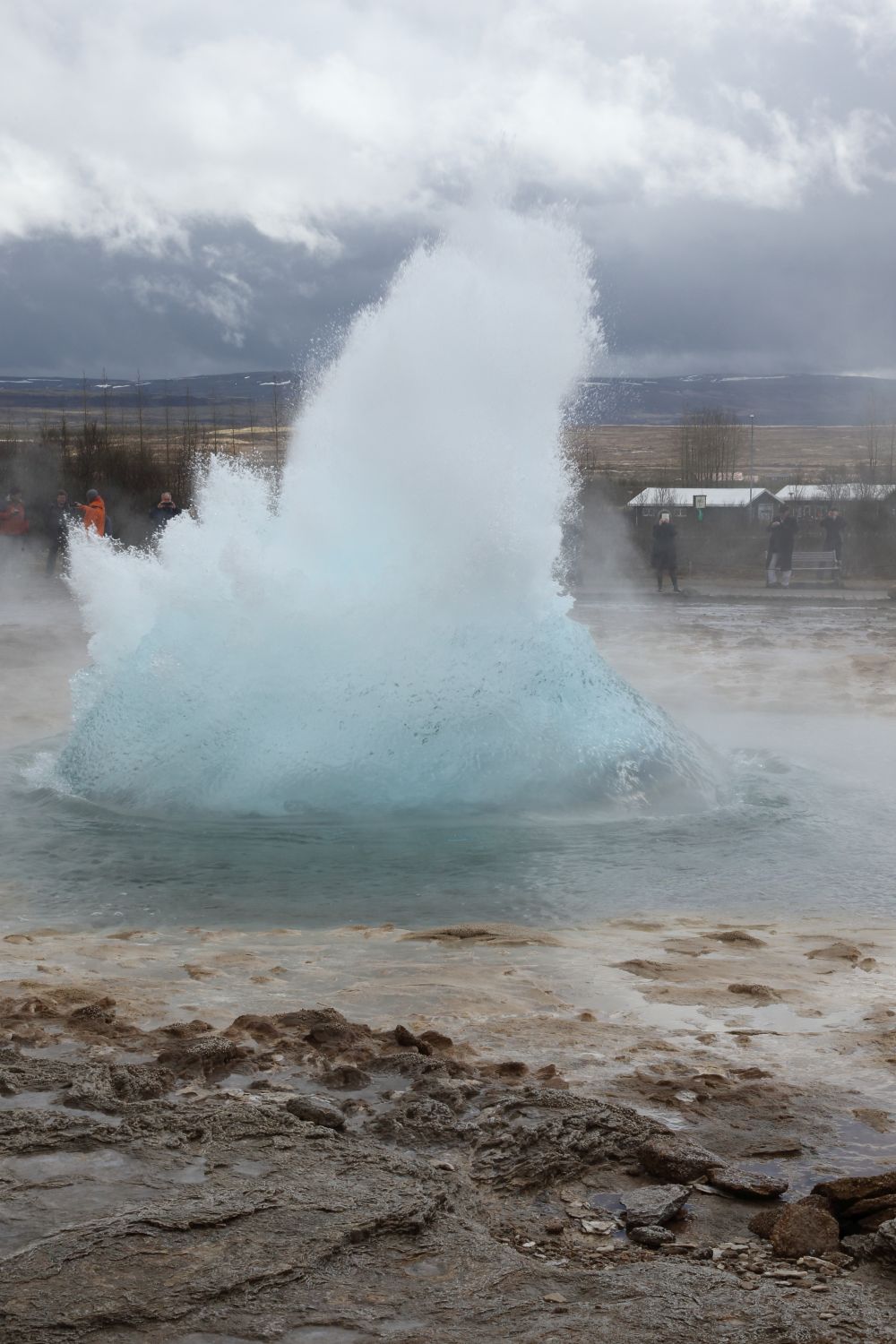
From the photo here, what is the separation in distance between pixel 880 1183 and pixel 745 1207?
0.98 feet

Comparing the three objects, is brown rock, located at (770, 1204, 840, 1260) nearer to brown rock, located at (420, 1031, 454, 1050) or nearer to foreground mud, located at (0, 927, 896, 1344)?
foreground mud, located at (0, 927, 896, 1344)

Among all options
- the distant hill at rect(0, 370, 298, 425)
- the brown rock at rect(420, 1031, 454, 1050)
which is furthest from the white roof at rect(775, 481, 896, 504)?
the distant hill at rect(0, 370, 298, 425)

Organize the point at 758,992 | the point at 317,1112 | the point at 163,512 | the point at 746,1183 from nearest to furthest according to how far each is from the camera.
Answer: the point at 746,1183 < the point at 317,1112 < the point at 758,992 < the point at 163,512

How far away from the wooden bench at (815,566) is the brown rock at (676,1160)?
22353 millimetres

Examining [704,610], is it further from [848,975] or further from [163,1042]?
[163,1042]

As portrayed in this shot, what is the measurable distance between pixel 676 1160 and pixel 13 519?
1913cm

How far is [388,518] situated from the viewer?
866 centimetres

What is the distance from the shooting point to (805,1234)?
2.98m

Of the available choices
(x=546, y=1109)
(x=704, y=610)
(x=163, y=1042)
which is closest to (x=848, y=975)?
(x=546, y=1109)

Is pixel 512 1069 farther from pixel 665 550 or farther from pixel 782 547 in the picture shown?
pixel 782 547

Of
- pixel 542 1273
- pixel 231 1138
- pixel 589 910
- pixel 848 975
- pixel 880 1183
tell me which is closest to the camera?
pixel 542 1273

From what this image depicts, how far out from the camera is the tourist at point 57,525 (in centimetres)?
1908

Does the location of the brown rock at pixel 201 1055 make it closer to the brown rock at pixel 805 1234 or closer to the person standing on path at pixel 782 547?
the brown rock at pixel 805 1234

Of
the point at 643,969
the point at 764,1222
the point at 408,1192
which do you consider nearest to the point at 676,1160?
the point at 764,1222
